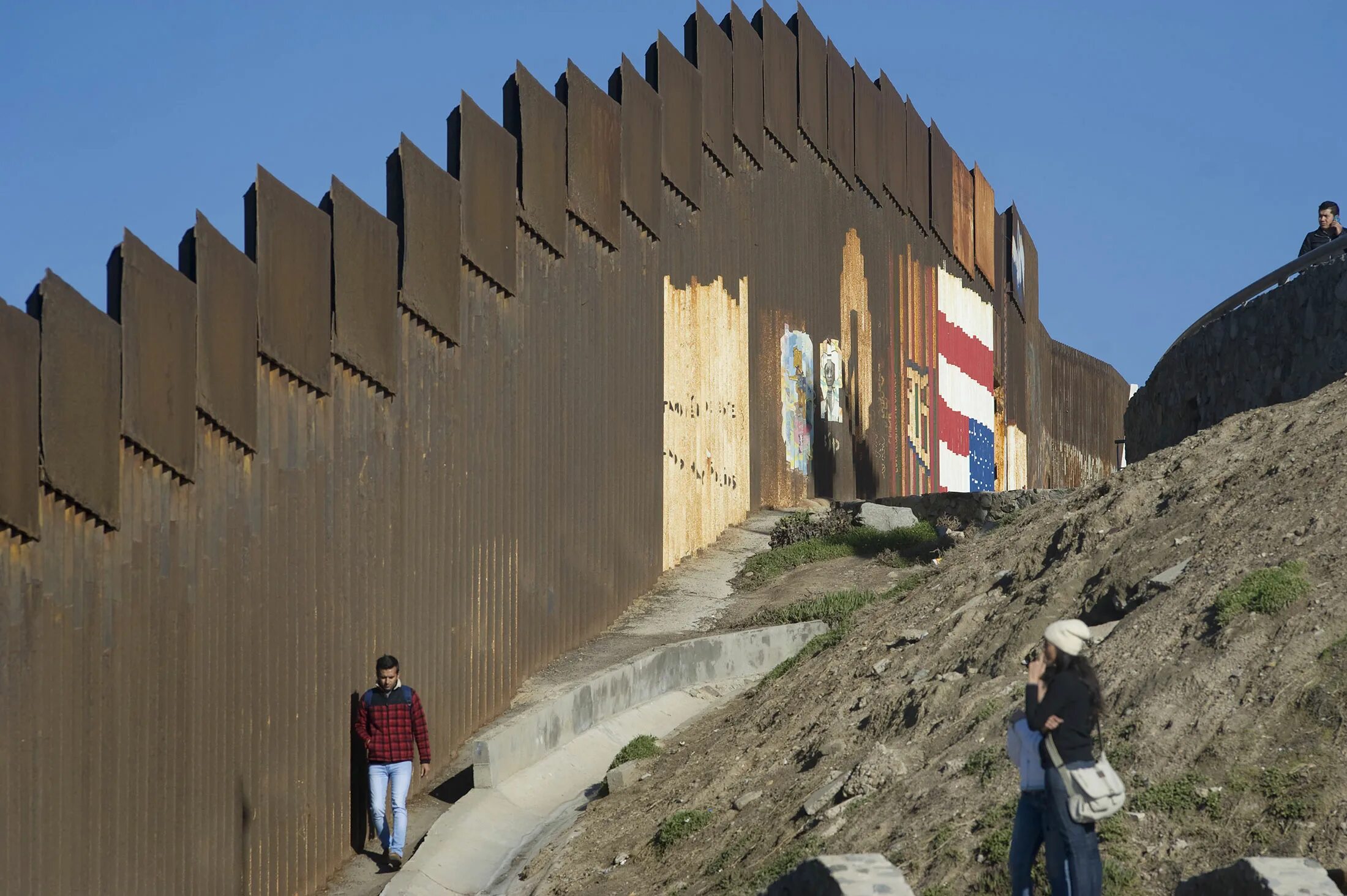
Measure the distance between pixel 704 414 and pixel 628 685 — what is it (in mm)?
6194

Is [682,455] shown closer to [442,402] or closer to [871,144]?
[442,402]

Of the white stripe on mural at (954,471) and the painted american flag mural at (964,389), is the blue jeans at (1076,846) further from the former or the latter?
the painted american flag mural at (964,389)

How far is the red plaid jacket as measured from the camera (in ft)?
39.5

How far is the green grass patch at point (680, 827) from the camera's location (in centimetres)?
1040

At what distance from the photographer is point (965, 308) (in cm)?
3150

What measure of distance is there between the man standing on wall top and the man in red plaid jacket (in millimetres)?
9716

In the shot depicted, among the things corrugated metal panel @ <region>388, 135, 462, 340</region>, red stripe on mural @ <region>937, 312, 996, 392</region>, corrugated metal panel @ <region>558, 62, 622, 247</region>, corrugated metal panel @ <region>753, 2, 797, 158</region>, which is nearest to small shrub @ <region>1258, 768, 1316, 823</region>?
corrugated metal panel @ <region>388, 135, 462, 340</region>

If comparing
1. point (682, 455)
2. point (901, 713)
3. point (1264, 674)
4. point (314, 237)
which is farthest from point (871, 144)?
point (1264, 674)

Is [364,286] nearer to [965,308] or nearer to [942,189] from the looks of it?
[942,189]

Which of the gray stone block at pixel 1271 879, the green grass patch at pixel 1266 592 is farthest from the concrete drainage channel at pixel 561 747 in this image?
the gray stone block at pixel 1271 879

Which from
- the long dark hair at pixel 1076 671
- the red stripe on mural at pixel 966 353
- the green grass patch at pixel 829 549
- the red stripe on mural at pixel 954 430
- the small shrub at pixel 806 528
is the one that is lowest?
the long dark hair at pixel 1076 671

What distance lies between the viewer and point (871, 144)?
86.8ft

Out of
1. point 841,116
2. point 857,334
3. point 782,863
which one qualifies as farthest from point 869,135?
point 782,863

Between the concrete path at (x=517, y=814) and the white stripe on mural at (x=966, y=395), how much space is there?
16.3 meters
